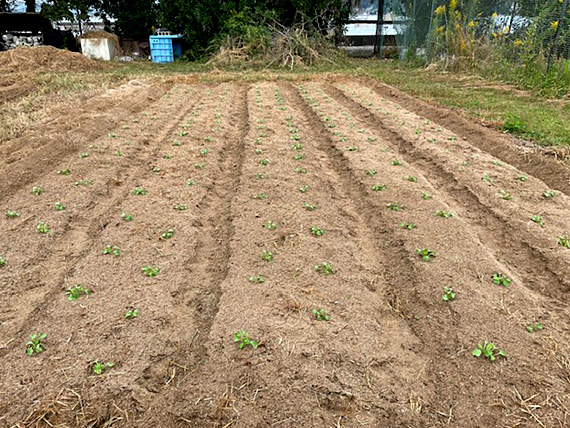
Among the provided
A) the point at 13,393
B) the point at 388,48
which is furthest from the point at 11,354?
the point at 388,48

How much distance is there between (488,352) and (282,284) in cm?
139

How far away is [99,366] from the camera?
241 cm

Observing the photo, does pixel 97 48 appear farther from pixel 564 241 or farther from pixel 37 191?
pixel 564 241

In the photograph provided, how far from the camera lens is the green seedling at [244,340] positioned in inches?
101

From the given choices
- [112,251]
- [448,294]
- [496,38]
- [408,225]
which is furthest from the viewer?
Answer: [496,38]

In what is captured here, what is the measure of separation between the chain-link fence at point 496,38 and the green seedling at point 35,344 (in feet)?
30.6

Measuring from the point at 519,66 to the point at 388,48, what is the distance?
8.84 meters

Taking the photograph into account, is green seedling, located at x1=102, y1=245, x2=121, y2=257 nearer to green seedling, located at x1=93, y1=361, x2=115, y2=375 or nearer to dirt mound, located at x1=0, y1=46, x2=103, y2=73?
green seedling, located at x1=93, y1=361, x2=115, y2=375

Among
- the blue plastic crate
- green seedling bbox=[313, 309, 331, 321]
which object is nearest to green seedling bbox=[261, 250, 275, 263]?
green seedling bbox=[313, 309, 331, 321]

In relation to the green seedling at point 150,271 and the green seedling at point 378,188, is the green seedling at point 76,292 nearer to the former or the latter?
the green seedling at point 150,271

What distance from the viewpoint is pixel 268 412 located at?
2.20m

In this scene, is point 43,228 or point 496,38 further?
point 496,38

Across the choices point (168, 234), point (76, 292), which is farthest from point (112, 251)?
point (76, 292)

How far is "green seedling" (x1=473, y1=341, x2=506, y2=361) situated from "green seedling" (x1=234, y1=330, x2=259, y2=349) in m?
1.29
